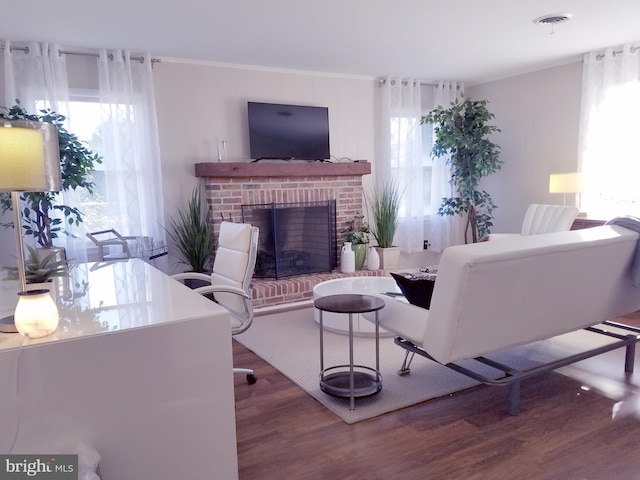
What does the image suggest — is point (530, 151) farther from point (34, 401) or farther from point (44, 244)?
point (34, 401)

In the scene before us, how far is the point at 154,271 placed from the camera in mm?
2357

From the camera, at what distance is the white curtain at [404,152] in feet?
18.5

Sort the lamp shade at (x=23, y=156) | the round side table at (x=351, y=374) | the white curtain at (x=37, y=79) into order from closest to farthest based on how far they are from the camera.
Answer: the lamp shade at (x=23, y=156), the round side table at (x=351, y=374), the white curtain at (x=37, y=79)

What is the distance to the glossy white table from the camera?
1.30 meters

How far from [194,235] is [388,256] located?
7.26 feet

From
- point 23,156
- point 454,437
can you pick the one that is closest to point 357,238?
point 454,437

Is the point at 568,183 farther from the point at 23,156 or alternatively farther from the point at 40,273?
the point at 23,156

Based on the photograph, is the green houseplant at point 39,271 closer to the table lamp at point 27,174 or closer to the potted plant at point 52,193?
the table lamp at point 27,174

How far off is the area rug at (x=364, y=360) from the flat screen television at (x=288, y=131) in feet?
6.21

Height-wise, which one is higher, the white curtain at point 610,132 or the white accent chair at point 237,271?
the white curtain at point 610,132

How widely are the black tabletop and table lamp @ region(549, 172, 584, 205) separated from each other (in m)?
2.90

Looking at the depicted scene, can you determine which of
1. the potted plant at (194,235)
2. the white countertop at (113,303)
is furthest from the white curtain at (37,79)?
the white countertop at (113,303)

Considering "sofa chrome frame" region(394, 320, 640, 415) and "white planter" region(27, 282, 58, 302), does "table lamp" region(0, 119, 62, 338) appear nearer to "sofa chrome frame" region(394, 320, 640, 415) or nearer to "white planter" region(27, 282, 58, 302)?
"white planter" region(27, 282, 58, 302)

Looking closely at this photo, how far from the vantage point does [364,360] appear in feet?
10.2
